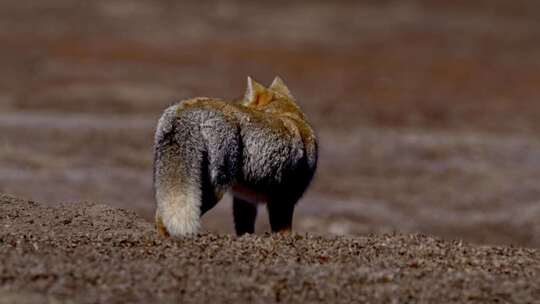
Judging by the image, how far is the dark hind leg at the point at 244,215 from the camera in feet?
38.7

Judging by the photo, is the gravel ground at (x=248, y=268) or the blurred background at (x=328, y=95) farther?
the blurred background at (x=328, y=95)

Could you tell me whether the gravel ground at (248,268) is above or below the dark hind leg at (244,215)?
below

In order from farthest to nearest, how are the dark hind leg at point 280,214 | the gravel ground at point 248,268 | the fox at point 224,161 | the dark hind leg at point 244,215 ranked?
the dark hind leg at point 244,215 < the dark hind leg at point 280,214 < the fox at point 224,161 < the gravel ground at point 248,268

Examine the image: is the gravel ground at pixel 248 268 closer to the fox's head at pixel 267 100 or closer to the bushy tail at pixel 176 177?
the bushy tail at pixel 176 177

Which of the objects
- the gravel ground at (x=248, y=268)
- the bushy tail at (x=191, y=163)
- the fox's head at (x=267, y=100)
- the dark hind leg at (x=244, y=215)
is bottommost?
the gravel ground at (x=248, y=268)

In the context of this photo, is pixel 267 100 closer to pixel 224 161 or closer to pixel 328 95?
pixel 224 161

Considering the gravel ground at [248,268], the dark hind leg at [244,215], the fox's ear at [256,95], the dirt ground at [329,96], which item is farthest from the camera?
the dirt ground at [329,96]

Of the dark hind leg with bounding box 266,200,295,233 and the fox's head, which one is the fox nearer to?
the dark hind leg with bounding box 266,200,295,233

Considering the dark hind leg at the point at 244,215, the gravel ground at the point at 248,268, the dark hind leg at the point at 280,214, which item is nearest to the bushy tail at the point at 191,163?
the gravel ground at the point at 248,268

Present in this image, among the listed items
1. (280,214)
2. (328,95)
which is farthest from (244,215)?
(328,95)

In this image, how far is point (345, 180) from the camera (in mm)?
24672

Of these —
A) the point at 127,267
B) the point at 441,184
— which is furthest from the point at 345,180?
the point at 127,267

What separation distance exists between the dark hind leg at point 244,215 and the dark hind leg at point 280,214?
0.26 m

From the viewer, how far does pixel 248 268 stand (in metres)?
8.78
